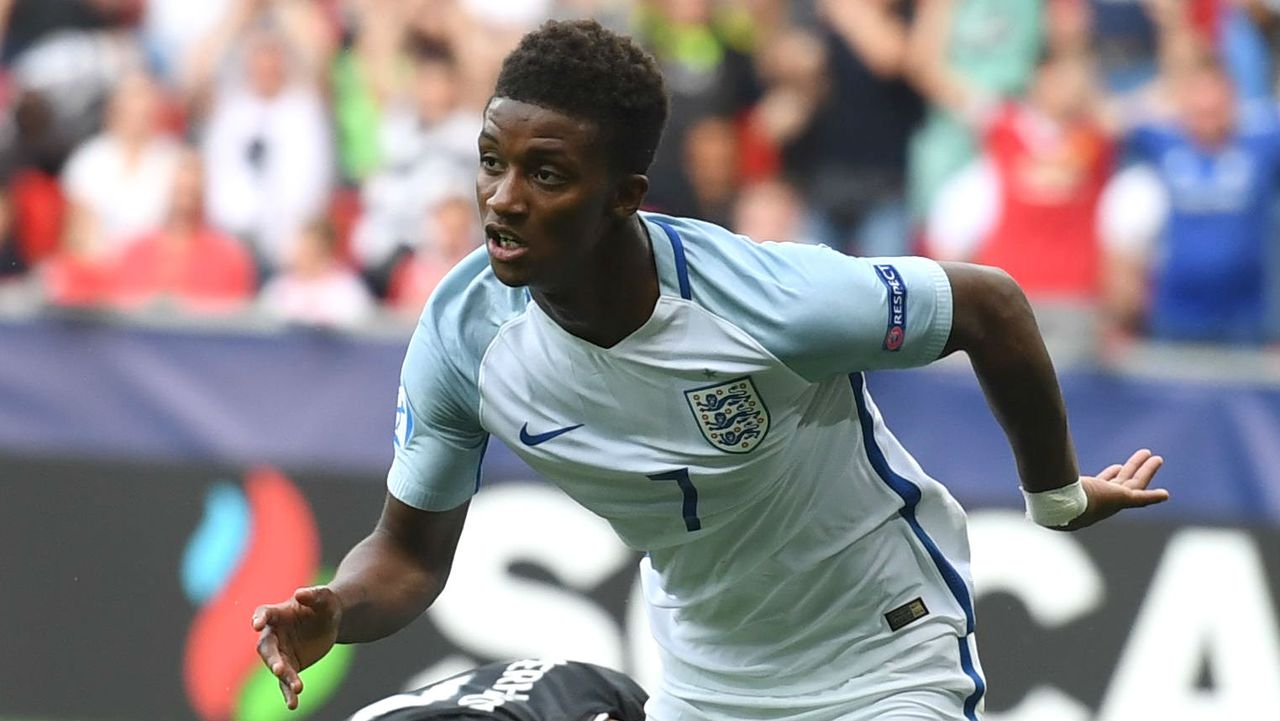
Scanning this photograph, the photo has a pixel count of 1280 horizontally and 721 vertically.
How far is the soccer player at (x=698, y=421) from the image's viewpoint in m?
3.82

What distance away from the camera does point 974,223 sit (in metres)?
8.57

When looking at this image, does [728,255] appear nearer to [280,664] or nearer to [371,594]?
[371,594]

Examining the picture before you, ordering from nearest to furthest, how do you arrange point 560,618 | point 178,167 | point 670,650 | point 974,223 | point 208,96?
point 670,650, point 560,618, point 974,223, point 178,167, point 208,96

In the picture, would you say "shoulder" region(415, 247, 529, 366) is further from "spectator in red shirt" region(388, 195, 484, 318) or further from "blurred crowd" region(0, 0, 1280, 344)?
"spectator in red shirt" region(388, 195, 484, 318)

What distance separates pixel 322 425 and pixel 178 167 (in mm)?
2200

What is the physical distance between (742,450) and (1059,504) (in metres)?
0.83

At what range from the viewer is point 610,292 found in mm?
3971

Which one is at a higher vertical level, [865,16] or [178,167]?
[865,16]

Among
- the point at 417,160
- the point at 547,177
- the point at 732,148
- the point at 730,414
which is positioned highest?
the point at 547,177

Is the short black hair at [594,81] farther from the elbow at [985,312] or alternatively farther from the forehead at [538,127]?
the elbow at [985,312]

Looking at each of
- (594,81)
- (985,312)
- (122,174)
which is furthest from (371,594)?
(122,174)

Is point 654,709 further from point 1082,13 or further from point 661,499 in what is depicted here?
point 1082,13

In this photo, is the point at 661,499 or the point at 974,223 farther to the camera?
the point at 974,223

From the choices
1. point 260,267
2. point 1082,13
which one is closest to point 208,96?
point 260,267
